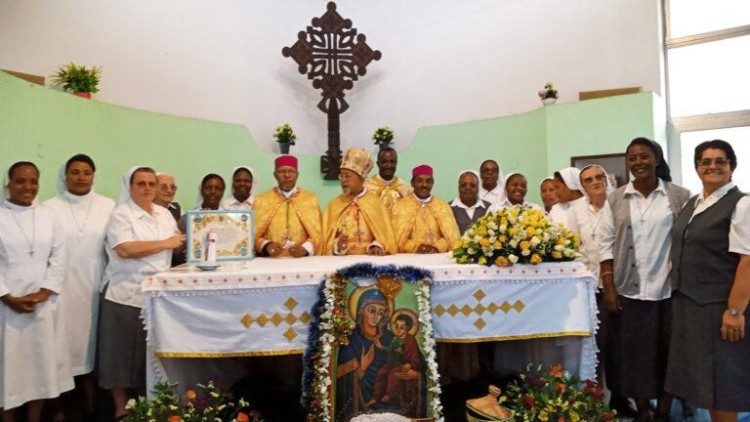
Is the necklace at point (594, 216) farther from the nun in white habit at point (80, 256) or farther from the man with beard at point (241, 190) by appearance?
the nun in white habit at point (80, 256)

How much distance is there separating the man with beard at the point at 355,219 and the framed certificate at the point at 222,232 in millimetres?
1127

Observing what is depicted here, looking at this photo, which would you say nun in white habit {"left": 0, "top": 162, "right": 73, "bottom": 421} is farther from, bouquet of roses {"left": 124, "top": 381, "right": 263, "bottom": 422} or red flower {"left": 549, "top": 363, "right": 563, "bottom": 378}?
red flower {"left": 549, "top": 363, "right": 563, "bottom": 378}

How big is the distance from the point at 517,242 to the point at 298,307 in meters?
1.70

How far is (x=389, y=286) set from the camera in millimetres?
3793

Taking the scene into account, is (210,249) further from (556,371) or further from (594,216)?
(594,216)

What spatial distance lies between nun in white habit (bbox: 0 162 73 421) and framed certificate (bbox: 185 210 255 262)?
128cm

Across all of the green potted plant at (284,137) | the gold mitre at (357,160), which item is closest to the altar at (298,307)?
the gold mitre at (357,160)

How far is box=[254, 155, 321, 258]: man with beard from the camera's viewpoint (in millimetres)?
5035

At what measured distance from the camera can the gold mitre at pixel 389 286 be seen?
379cm

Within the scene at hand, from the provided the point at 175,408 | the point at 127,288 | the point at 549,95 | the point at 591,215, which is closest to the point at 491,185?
the point at 591,215

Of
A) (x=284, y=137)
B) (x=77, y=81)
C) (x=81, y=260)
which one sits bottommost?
(x=81, y=260)

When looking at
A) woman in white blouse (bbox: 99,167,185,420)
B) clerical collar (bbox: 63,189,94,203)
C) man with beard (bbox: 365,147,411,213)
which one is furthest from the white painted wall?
woman in white blouse (bbox: 99,167,185,420)

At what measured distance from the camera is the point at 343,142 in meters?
9.86

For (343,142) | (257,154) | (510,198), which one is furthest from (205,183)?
(343,142)
